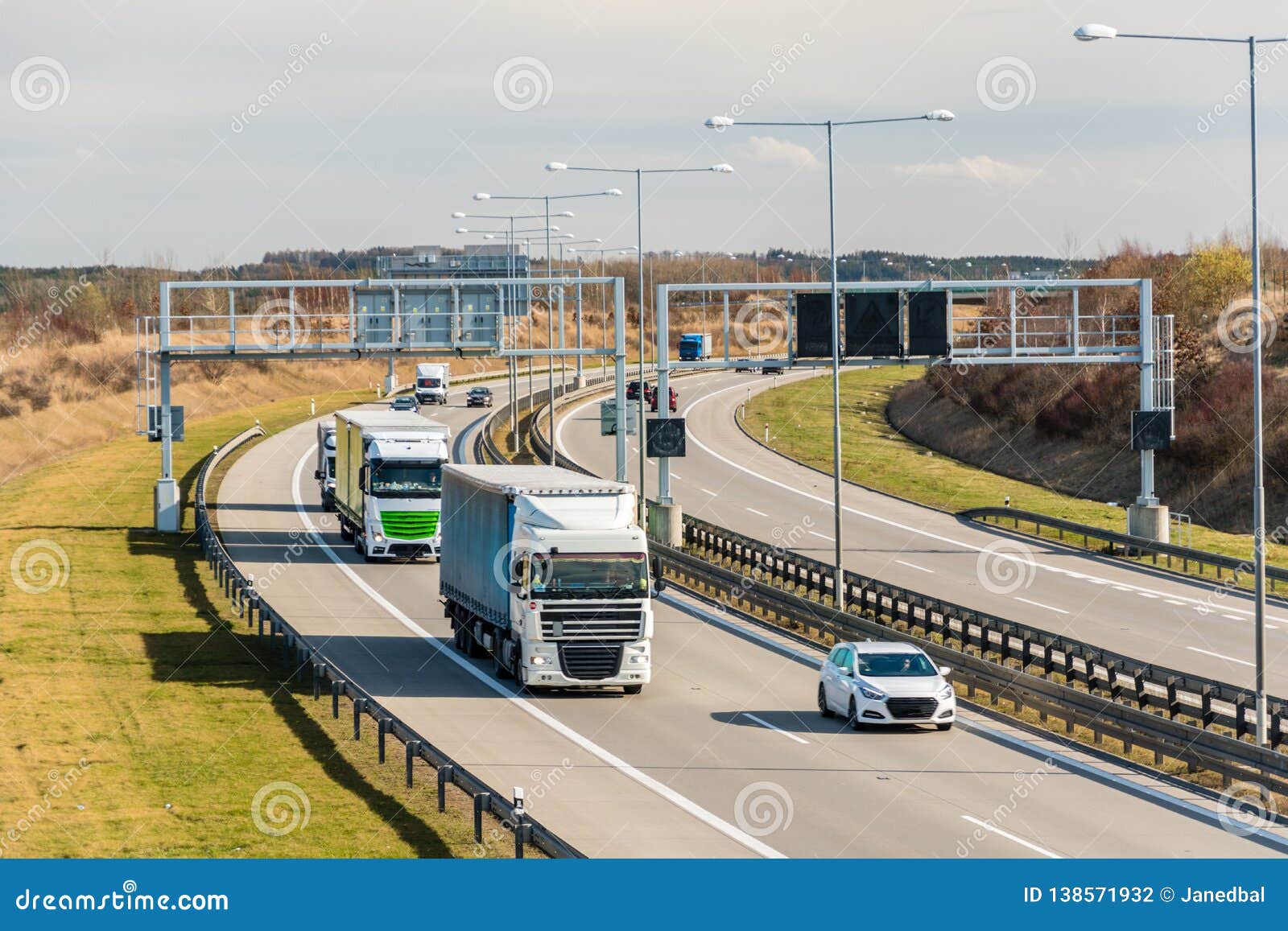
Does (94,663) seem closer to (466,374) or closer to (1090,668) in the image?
(1090,668)

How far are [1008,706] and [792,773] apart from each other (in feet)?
24.6

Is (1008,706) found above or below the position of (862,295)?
below

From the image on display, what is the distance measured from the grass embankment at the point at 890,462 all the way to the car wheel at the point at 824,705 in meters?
23.0

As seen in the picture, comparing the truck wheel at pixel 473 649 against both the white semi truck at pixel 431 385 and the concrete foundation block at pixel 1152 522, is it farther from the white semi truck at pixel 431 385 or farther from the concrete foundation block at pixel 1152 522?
the white semi truck at pixel 431 385

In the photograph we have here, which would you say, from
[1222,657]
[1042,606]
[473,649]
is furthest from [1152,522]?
[473,649]

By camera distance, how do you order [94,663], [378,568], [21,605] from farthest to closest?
[378,568] < [21,605] < [94,663]

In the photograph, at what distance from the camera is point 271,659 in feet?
110

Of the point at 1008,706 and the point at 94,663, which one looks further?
the point at 94,663

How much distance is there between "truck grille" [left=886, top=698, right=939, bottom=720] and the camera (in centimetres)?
2734

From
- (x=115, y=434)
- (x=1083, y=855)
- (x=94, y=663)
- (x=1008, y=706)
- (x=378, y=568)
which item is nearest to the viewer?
(x=1083, y=855)

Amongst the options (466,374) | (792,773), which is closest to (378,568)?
(792,773)

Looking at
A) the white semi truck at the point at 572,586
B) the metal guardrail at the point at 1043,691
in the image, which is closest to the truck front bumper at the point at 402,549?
the metal guardrail at the point at 1043,691

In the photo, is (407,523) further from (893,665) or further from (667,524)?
(893,665)

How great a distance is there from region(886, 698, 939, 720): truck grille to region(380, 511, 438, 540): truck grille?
75.2ft
